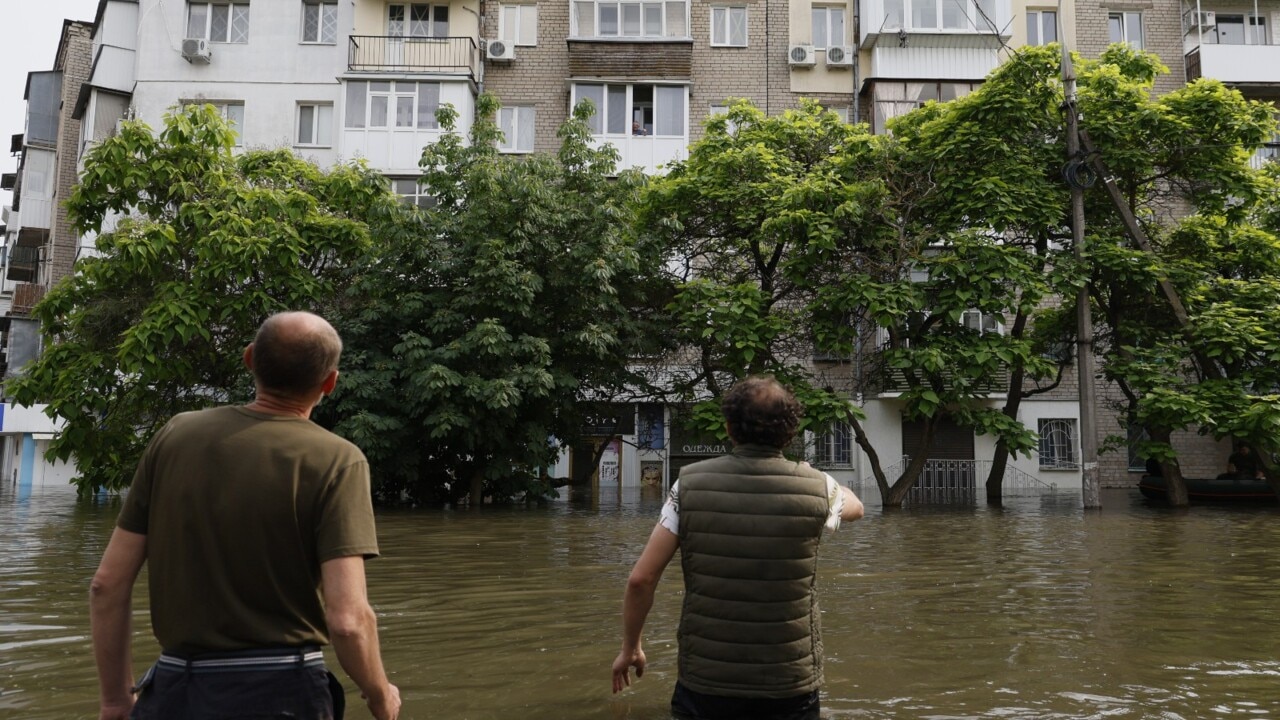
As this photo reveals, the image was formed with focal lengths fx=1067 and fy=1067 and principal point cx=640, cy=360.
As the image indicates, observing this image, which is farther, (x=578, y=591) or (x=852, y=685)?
(x=578, y=591)

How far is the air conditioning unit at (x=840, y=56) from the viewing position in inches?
1293

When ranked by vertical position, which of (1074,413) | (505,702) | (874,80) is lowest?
(505,702)

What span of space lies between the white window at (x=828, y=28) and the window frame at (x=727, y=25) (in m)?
2.20

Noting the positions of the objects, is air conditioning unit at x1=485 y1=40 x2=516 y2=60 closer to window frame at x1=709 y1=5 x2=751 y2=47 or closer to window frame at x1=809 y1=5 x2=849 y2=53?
window frame at x1=709 y1=5 x2=751 y2=47

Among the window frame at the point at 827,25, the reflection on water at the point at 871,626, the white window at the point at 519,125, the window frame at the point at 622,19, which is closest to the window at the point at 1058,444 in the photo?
the window frame at the point at 827,25

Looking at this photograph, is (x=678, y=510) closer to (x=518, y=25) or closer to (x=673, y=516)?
(x=673, y=516)

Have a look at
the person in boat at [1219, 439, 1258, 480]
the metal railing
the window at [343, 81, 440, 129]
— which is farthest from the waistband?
the metal railing

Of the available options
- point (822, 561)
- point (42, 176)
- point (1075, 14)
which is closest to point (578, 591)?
point (822, 561)

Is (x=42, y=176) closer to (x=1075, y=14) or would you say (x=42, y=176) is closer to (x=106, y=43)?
(x=106, y=43)

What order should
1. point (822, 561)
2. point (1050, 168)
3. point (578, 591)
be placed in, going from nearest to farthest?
point (578, 591) → point (822, 561) → point (1050, 168)

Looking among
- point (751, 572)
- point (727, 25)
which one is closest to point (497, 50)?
point (727, 25)

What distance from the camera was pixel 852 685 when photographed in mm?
5719

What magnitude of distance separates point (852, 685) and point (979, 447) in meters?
29.5

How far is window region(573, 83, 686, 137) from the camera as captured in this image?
105 feet
